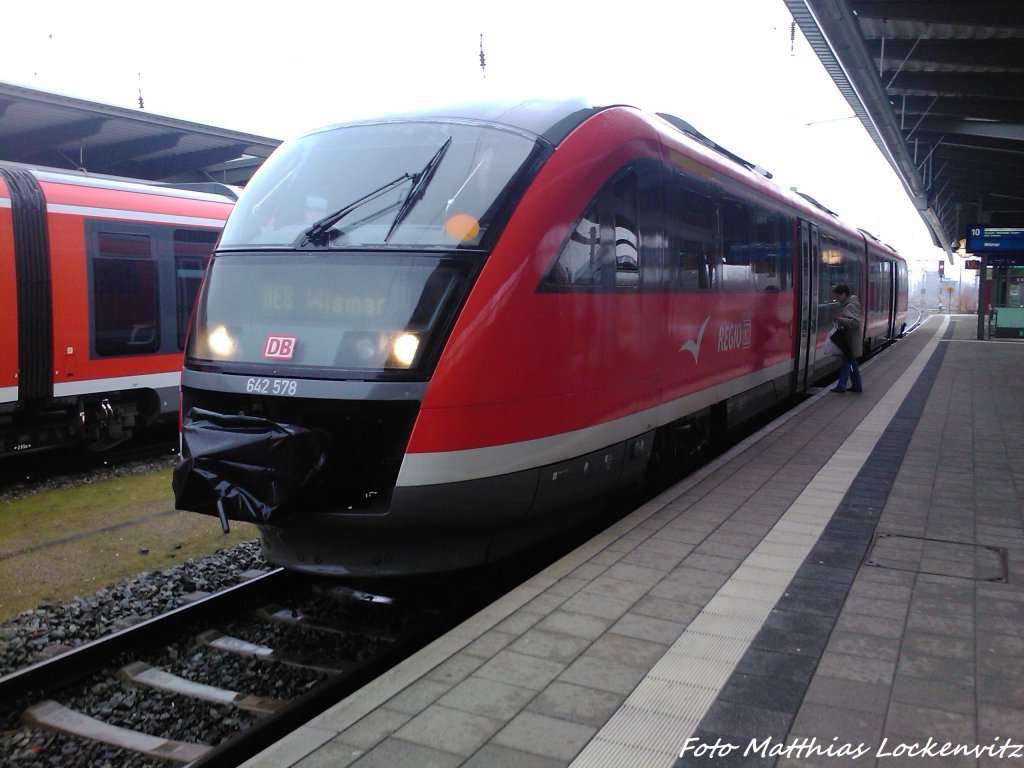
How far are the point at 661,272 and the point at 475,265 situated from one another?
224 cm

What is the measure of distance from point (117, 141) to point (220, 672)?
1567 cm

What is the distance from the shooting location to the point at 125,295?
33.7 ft

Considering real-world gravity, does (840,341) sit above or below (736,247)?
below

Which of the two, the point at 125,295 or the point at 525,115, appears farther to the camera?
the point at 125,295

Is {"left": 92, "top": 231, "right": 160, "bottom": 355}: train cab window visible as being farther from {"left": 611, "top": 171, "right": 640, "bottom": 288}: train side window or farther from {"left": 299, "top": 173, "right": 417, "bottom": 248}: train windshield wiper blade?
{"left": 611, "top": 171, "right": 640, "bottom": 288}: train side window

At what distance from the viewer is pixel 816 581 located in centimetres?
486

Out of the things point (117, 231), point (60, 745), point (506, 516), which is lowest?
point (60, 745)

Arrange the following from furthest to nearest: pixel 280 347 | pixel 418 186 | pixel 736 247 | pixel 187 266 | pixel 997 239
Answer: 1. pixel 997 239
2. pixel 187 266
3. pixel 736 247
4. pixel 418 186
5. pixel 280 347

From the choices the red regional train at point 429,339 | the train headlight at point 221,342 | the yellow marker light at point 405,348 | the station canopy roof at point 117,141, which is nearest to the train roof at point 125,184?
the station canopy roof at point 117,141

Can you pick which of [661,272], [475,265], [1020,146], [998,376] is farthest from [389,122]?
[1020,146]

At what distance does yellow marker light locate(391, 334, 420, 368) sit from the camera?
4715mm

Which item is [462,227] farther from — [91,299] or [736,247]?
[91,299]

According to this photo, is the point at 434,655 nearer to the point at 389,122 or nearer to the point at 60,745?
the point at 60,745

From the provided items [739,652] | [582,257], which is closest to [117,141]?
[582,257]
